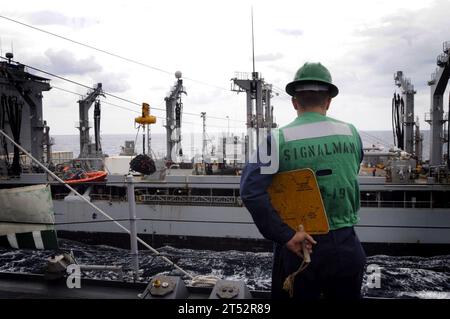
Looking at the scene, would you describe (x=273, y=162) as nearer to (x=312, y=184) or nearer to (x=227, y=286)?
(x=312, y=184)

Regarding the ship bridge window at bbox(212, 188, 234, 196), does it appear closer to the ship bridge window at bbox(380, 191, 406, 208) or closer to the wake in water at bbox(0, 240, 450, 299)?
the wake in water at bbox(0, 240, 450, 299)

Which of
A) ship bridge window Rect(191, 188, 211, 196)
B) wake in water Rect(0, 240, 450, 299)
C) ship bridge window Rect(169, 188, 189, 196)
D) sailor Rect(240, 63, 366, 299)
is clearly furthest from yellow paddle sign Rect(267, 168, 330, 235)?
ship bridge window Rect(169, 188, 189, 196)

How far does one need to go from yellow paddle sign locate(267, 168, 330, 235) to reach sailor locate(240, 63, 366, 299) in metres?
0.04

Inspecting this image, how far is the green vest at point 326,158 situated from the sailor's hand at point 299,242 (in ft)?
0.49

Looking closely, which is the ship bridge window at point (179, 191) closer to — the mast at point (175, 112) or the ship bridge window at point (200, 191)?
the ship bridge window at point (200, 191)

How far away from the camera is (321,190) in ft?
6.00

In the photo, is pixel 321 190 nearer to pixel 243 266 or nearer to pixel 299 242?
pixel 299 242

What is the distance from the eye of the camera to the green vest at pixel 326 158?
182cm

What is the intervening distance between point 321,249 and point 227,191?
644 inches

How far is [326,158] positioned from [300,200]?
243 millimetres

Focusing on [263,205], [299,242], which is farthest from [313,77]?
[299,242]

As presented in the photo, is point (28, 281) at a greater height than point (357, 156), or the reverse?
point (357, 156)
